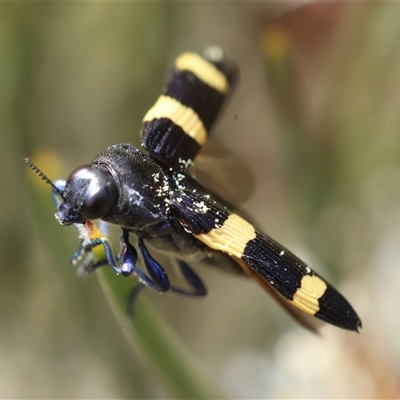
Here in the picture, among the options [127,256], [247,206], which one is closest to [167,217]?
[127,256]

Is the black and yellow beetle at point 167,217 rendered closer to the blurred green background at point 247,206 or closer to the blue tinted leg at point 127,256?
→ the blue tinted leg at point 127,256

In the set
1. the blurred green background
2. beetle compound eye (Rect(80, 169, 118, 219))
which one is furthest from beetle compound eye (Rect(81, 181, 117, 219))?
the blurred green background

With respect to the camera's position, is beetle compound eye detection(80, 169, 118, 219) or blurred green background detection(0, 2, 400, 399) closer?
beetle compound eye detection(80, 169, 118, 219)

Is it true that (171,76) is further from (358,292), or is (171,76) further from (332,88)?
(358,292)

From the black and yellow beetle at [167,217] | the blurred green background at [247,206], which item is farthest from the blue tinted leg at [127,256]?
the blurred green background at [247,206]

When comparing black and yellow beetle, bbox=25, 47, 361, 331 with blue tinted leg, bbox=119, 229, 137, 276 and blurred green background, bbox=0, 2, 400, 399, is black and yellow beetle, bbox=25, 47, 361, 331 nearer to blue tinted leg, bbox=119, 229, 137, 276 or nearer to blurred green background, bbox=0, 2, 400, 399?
blue tinted leg, bbox=119, 229, 137, 276

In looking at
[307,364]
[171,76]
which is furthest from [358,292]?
[171,76]
